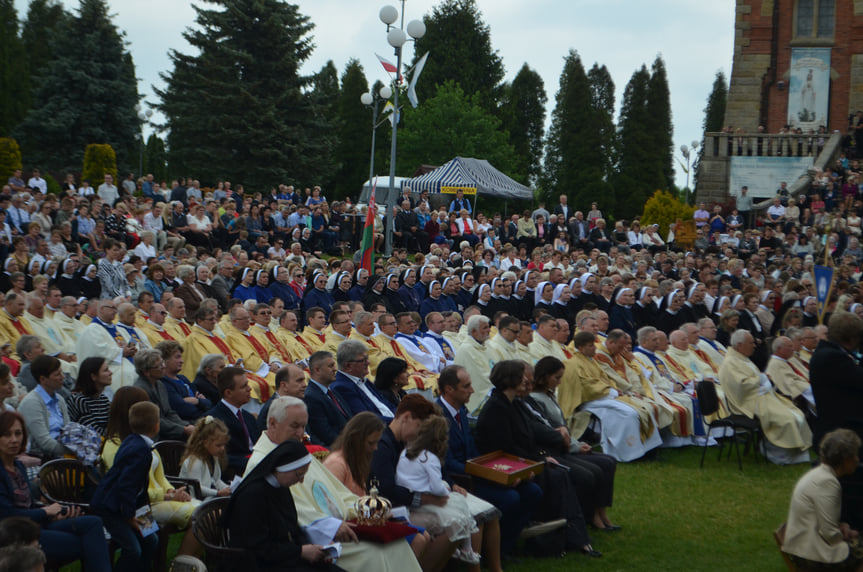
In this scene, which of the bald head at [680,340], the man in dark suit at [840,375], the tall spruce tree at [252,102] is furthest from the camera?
the tall spruce tree at [252,102]

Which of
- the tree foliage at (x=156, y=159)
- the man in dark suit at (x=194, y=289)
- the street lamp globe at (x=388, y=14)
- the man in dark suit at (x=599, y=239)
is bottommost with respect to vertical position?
the man in dark suit at (x=194, y=289)

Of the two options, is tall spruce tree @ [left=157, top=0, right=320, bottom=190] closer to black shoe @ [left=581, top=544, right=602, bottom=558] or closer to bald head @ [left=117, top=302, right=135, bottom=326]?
bald head @ [left=117, top=302, right=135, bottom=326]

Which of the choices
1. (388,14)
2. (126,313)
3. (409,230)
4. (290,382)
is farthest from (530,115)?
(290,382)

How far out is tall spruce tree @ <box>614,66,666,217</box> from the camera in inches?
2167

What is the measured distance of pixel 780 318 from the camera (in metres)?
15.7

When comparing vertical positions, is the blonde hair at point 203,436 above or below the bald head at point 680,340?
below

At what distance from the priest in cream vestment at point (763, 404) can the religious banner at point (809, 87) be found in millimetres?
25747

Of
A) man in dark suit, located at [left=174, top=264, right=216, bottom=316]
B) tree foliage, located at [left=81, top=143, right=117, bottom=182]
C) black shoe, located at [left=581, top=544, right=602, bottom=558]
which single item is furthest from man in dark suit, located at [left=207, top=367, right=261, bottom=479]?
tree foliage, located at [left=81, top=143, right=117, bottom=182]

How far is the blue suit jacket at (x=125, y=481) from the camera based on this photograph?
518cm

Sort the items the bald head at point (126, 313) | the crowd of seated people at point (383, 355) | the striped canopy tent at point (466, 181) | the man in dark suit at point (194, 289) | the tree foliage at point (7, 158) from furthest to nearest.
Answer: the striped canopy tent at point (466, 181)
the tree foliage at point (7, 158)
the man in dark suit at point (194, 289)
the bald head at point (126, 313)
the crowd of seated people at point (383, 355)

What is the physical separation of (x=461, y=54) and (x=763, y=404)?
151 ft

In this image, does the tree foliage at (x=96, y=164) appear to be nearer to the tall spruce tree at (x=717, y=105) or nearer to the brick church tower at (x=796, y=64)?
the brick church tower at (x=796, y=64)

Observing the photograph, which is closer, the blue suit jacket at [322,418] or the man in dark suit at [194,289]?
the blue suit jacket at [322,418]

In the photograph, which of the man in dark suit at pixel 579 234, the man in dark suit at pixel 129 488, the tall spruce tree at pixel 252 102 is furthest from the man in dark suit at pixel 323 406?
the tall spruce tree at pixel 252 102
